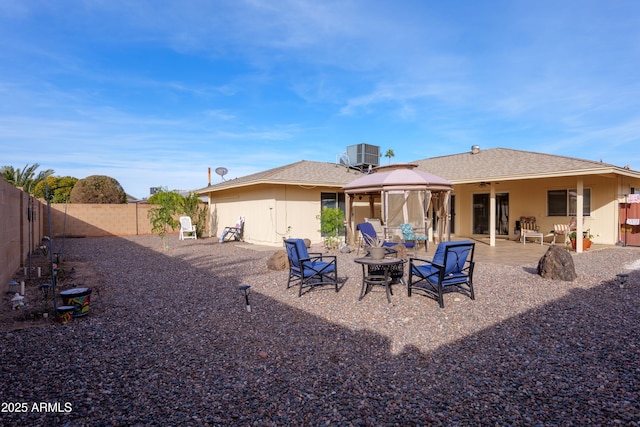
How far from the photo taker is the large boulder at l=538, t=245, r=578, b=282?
269 inches

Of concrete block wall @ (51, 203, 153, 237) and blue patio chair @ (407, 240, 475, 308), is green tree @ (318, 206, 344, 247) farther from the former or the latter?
concrete block wall @ (51, 203, 153, 237)

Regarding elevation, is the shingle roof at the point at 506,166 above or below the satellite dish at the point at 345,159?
below

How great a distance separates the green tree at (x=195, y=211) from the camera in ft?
62.6

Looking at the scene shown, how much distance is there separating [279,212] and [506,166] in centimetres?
865

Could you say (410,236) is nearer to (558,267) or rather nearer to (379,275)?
(558,267)

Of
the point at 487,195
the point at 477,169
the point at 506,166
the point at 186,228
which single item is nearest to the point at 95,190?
the point at 186,228

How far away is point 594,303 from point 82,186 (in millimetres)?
29176

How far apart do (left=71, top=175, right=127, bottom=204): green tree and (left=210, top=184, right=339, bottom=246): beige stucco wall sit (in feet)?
49.7

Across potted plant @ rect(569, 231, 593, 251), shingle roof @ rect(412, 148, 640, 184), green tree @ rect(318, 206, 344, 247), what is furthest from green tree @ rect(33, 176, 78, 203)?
potted plant @ rect(569, 231, 593, 251)

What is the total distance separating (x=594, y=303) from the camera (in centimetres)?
534

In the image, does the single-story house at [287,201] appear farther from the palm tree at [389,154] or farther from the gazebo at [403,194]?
the palm tree at [389,154]

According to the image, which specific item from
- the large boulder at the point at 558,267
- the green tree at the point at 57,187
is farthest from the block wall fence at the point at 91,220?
the large boulder at the point at 558,267

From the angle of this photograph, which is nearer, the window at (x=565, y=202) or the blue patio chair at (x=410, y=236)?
the blue patio chair at (x=410, y=236)

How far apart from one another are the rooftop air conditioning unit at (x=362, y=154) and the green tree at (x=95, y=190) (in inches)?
725
